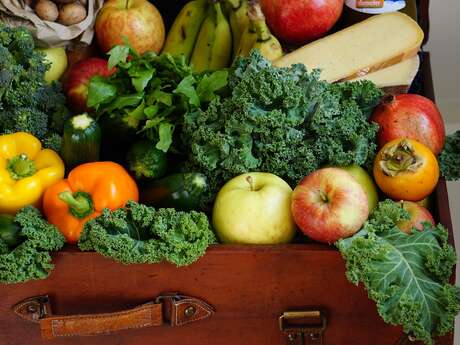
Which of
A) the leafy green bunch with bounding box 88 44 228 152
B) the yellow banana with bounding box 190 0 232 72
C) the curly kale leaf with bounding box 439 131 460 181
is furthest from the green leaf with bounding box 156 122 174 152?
the curly kale leaf with bounding box 439 131 460 181

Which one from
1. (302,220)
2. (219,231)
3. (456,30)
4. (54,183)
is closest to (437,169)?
(302,220)

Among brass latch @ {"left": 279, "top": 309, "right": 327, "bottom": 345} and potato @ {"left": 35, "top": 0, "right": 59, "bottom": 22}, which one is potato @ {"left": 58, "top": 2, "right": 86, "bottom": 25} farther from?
brass latch @ {"left": 279, "top": 309, "right": 327, "bottom": 345}

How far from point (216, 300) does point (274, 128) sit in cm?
28

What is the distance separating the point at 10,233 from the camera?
1.00m

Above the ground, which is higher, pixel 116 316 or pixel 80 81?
pixel 80 81

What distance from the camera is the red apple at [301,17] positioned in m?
1.30

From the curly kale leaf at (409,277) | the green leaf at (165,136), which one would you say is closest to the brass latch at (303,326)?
the curly kale leaf at (409,277)

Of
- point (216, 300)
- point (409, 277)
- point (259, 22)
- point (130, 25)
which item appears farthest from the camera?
point (130, 25)

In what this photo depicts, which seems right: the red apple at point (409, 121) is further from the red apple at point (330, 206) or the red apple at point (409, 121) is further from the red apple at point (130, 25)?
the red apple at point (130, 25)

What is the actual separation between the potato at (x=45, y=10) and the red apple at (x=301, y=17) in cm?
40

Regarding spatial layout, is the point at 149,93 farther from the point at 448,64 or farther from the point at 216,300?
the point at 448,64

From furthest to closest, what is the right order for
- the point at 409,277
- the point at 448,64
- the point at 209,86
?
the point at 448,64
the point at 209,86
the point at 409,277

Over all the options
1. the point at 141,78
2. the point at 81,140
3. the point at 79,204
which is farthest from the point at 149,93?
the point at 79,204

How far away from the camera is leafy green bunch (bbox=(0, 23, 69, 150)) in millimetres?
1176
